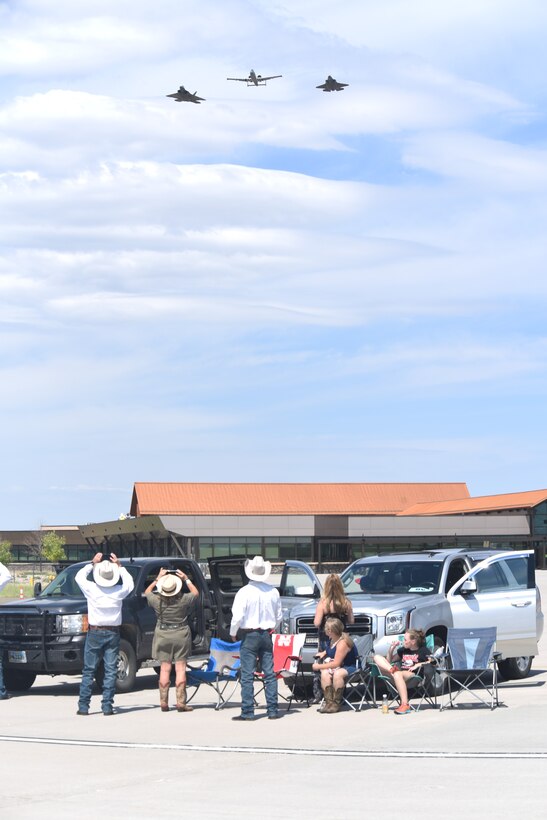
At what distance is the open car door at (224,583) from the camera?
59.6 ft

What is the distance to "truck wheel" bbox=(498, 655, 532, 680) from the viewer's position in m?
18.6

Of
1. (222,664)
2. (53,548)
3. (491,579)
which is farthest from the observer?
(53,548)

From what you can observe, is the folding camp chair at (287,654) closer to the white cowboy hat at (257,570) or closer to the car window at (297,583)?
the white cowboy hat at (257,570)

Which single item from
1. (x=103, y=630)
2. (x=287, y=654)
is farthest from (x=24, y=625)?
(x=287, y=654)

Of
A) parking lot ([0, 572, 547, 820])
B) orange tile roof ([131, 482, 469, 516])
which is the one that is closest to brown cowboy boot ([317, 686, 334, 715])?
parking lot ([0, 572, 547, 820])

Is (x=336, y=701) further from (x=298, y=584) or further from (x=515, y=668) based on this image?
(x=298, y=584)

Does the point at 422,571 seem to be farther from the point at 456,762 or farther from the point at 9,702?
the point at 456,762

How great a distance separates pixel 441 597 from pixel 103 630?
4.80m

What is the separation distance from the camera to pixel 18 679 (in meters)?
18.8

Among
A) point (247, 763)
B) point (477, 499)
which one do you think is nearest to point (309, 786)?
point (247, 763)

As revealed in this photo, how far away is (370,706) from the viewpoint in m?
15.9

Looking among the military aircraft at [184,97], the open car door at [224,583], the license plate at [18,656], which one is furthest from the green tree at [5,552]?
the license plate at [18,656]

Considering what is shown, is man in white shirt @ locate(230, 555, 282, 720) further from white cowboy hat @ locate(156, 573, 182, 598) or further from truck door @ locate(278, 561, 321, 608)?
truck door @ locate(278, 561, 321, 608)

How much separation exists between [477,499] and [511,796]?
79.8 metres
